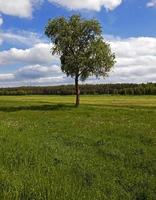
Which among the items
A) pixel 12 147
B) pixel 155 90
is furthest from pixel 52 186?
pixel 155 90

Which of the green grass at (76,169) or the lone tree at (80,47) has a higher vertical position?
the lone tree at (80,47)

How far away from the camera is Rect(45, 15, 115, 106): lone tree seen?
63.0 m

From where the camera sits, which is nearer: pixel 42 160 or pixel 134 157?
pixel 42 160

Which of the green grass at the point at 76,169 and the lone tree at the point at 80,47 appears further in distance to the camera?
the lone tree at the point at 80,47

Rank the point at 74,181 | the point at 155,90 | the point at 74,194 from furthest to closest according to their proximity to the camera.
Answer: the point at 155,90, the point at 74,181, the point at 74,194

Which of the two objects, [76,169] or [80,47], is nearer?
[76,169]

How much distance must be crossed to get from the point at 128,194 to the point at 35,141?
797 centimetres

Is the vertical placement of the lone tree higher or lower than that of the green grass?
higher

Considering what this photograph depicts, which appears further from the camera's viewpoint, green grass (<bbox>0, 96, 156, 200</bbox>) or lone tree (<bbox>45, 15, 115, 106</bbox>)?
lone tree (<bbox>45, 15, 115, 106</bbox>)

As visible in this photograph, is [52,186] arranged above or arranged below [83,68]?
below

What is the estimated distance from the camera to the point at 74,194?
12.3m

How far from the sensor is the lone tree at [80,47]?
6297 centimetres

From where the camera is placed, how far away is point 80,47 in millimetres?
64750

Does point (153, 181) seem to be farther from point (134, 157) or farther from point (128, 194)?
point (134, 157)
